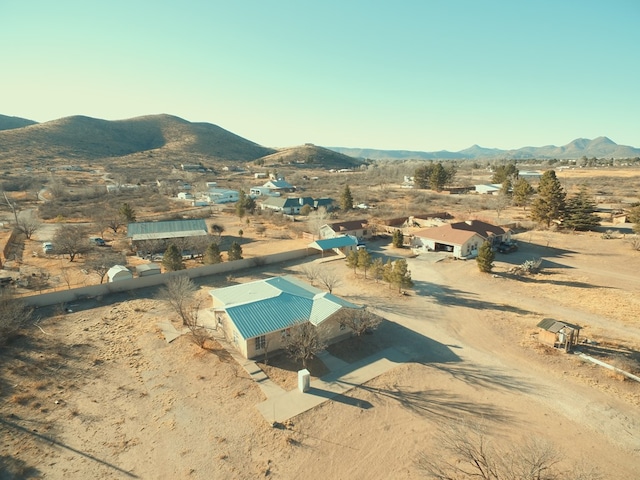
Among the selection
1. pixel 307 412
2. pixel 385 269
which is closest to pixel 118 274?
pixel 307 412

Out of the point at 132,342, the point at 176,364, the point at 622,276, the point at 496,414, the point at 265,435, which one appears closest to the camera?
the point at 265,435

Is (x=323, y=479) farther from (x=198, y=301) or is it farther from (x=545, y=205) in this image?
(x=545, y=205)

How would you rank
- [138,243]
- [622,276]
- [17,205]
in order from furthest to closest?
[17,205] < [138,243] < [622,276]

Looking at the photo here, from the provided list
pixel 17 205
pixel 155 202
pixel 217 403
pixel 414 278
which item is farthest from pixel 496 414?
pixel 17 205

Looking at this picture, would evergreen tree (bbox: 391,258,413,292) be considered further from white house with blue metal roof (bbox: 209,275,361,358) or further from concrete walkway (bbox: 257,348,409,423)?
concrete walkway (bbox: 257,348,409,423)

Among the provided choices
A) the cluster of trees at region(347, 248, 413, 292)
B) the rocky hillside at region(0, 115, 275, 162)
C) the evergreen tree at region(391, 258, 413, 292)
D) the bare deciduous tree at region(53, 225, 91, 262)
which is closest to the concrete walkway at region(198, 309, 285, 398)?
the evergreen tree at region(391, 258, 413, 292)
